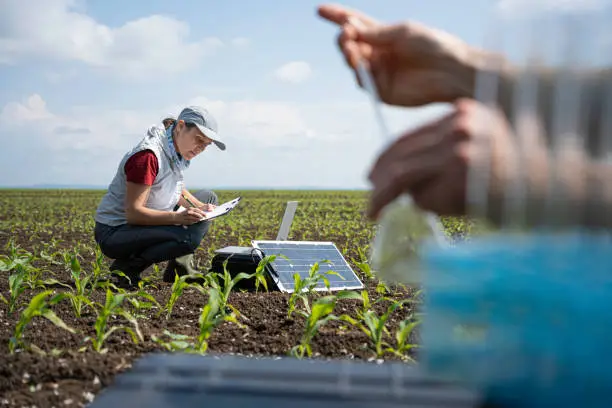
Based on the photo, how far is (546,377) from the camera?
875mm

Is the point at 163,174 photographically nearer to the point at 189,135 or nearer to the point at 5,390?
the point at 189,135

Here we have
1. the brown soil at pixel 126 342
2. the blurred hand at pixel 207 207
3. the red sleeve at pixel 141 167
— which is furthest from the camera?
the blurred hand at pixel 207 207

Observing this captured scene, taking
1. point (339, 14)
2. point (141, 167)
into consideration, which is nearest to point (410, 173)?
point (339, 14)

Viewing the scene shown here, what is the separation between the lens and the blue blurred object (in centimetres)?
85

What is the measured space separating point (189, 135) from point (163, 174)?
34 centimetres

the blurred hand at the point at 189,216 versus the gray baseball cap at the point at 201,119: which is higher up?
the gray baseball cap at the point at 201,119

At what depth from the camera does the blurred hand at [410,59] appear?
3.69 ft

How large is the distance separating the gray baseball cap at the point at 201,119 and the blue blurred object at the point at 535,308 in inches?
135

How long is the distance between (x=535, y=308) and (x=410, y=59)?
56 centimetres

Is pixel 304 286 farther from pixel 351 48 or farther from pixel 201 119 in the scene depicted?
pixel 351 48

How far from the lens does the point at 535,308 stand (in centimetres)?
85

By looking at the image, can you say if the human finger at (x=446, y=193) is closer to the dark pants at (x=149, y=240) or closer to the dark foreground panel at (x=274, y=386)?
the dark foreground panel at (x=274, y=386)

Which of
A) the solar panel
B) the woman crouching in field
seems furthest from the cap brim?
the solar panel

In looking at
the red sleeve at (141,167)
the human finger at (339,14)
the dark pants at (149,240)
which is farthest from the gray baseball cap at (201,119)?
the human finger at (339,14)
